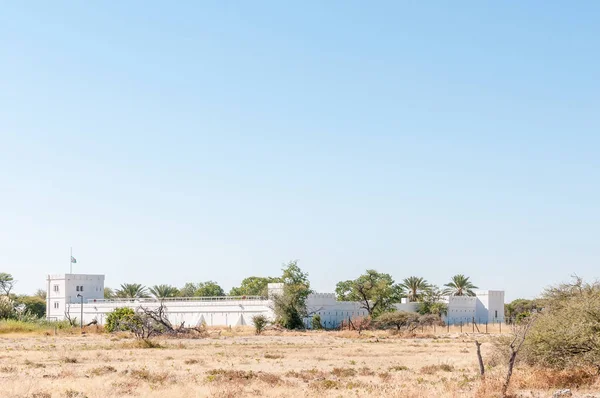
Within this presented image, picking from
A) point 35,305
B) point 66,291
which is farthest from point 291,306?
point 35,305

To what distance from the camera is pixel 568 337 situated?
2434 cm

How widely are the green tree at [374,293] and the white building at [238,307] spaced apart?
1474 millimetres

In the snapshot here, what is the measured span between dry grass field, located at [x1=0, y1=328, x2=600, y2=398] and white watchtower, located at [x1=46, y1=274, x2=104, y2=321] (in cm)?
5864

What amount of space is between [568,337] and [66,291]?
90462 millimetres

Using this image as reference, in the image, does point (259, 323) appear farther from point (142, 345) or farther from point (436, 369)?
point (436, 369)

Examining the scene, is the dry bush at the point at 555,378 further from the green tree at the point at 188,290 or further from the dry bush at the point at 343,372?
the green tree at the point at 188,290

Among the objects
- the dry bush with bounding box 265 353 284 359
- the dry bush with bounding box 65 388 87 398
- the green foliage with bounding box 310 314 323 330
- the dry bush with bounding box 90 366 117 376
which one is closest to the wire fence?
the green foliage with bounding box 310 314 323 330

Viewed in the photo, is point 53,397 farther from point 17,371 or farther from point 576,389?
point 576,389

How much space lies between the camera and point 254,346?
52.8m

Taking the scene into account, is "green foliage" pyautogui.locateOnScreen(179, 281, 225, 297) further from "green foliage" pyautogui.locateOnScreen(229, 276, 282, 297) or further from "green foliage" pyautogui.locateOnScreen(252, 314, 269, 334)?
"green foliage" pyautogui.locateOnScreen(252, 314, 269, 334)

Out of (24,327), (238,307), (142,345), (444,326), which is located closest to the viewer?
(142,345)

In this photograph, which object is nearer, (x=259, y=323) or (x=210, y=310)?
(x=259, y=323)

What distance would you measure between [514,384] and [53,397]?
45.6 ft

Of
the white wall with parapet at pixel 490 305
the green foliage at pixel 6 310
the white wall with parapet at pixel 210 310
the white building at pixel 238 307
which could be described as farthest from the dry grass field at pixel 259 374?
the white wall with parapet at pixel 490 305
